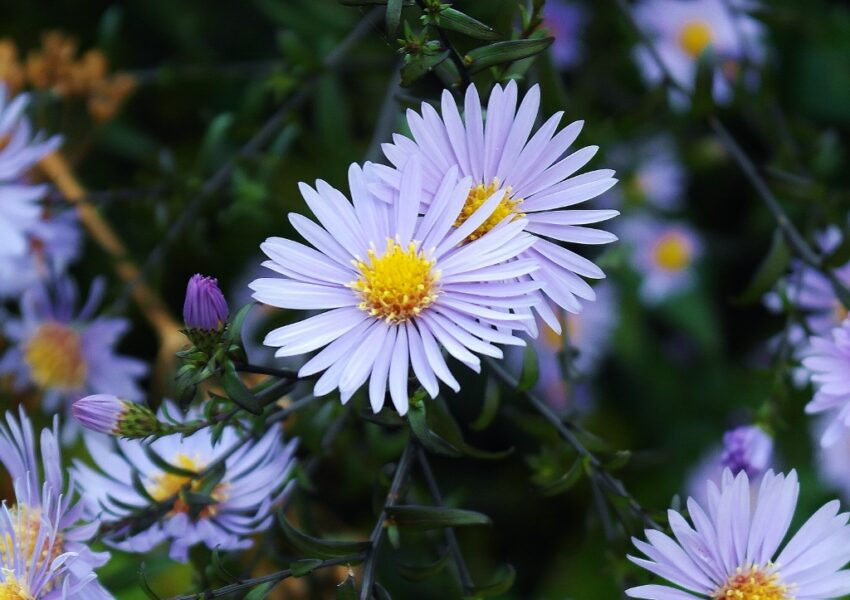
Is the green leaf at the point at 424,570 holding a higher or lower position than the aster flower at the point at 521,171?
lower

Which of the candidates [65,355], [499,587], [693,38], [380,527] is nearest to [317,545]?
[380,527]

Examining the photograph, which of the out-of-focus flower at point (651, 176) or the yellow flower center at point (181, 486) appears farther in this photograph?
the out-of-focus flower at point (651, 176)

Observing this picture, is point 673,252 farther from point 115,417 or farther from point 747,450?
point 115,417

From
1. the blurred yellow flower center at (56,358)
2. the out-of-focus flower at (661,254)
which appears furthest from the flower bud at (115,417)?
the out-of-focus flower at (661,254)

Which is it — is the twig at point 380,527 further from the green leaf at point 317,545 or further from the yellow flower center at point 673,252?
the yellow flower center at point 673,252

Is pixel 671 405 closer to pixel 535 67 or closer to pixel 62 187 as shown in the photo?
pixel 535 67
